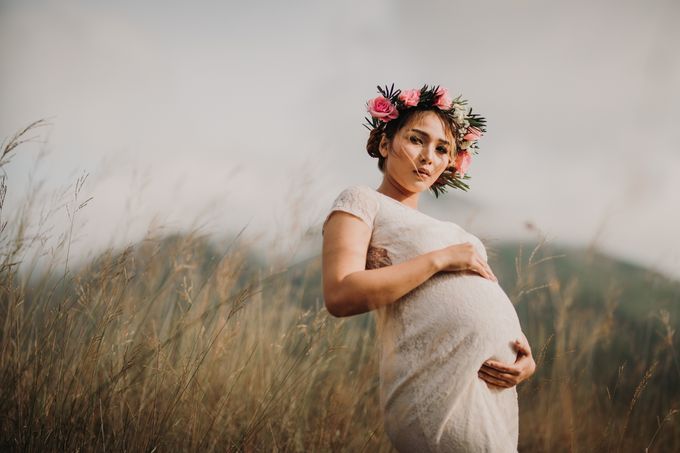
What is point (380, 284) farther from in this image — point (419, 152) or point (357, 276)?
point (419, 152)

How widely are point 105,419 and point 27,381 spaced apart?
1.16ft

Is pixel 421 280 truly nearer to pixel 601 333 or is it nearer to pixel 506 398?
pixel 506 398

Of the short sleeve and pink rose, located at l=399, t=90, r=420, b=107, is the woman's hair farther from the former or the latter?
the short sleeve

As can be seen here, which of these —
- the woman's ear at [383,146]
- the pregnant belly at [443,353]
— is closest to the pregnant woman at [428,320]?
the pregnant belly at [443,353]

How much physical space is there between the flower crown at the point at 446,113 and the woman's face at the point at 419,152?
0.10 metres

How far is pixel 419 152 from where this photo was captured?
171cm

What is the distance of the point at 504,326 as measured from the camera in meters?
1.44

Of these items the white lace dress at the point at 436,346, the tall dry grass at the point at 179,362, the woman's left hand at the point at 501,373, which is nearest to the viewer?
the white lace dress at the point at 436,346

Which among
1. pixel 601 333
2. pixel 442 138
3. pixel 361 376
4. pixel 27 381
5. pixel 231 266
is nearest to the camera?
pixel 442 138

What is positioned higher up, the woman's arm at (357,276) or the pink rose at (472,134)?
the pink rose at (472,134)

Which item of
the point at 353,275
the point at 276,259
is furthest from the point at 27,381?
the point at 353,275

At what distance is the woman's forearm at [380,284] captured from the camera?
1.29 metres

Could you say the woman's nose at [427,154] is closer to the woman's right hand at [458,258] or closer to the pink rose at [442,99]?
the pink rose at [442,99]

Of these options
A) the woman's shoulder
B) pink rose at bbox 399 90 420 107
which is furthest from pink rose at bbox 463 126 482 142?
the woman's shoulder
